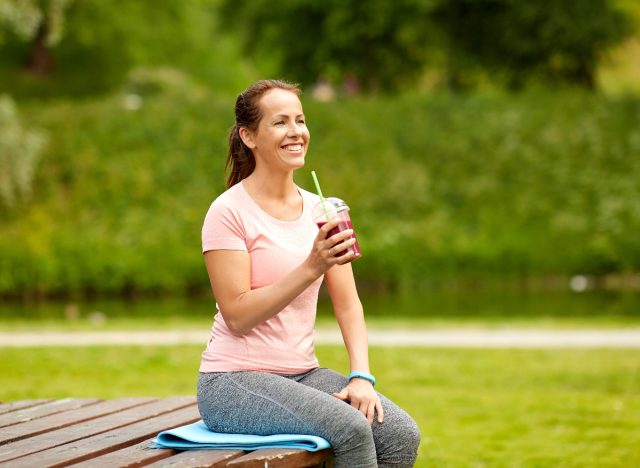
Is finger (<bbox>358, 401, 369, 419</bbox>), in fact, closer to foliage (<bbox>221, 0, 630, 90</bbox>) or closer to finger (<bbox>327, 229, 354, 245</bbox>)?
finger (<bbox>327, 229, 354, 245</bbox>)

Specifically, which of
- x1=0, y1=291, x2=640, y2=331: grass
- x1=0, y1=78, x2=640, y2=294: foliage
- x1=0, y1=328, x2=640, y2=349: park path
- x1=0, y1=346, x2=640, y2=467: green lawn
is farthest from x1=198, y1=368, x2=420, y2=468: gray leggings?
x1=0, y1=78, x2=640, y2=294: foliage

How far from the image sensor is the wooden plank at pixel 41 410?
4730 mm

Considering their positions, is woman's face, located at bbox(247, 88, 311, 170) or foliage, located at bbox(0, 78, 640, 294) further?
foliage, located at bbox(0, 78, 640, 294)

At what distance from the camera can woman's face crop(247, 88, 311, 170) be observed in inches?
165

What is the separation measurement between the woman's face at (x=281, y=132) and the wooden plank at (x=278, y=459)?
40.8 inches

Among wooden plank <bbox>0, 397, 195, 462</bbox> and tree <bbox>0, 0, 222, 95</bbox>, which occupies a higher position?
tree <bbox>0, 0, 222, 95</bbox>

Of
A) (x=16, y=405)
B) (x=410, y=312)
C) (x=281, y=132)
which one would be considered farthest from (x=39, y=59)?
(x=281, y=132)

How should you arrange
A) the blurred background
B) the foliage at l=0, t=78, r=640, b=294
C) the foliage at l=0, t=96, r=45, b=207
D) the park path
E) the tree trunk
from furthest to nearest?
the tree trunk < the foliage at l=0, t=78, r=640, b=294 < the foliage at l=0, t=96, r=45, b=207 < the blurred background < the park path

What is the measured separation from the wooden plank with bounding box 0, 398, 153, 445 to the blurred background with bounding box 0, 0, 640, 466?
447 cm

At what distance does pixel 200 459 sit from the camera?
377 cm

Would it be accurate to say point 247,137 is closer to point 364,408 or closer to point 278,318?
point 278,318

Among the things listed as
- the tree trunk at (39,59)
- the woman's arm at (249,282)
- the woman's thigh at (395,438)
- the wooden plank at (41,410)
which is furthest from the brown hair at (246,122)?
the tree trunk at (39,59)

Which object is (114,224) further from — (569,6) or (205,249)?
(205,249)

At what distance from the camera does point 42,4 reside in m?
27.9
